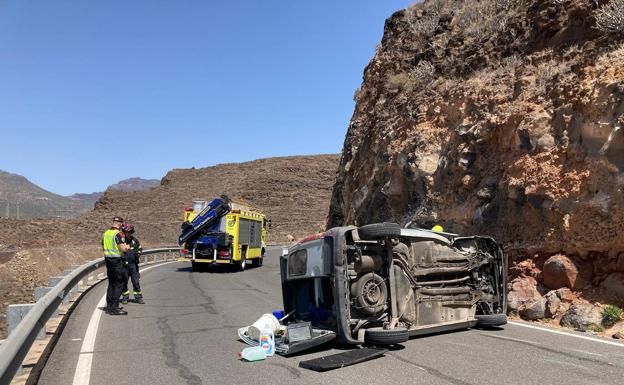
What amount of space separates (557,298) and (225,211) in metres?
15.3

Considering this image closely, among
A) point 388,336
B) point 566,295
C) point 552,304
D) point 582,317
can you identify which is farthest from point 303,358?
point 566,295

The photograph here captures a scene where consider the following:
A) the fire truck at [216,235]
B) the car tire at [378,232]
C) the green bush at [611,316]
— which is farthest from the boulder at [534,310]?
the fire truck at [216,235]

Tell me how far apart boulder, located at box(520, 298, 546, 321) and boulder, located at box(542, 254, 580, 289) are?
1.81 ft

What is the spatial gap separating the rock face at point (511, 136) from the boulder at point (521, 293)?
0.40 feet

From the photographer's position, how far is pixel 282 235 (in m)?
67.1

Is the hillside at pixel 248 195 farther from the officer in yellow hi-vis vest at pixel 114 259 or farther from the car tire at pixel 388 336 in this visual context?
the car tire at pixel 388 336

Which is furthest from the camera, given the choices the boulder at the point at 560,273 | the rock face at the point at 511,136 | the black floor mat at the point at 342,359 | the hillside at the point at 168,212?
the hillside at the point at 168,212

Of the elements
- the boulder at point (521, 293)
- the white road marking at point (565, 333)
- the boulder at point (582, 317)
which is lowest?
the white road marking at point (565, 333)

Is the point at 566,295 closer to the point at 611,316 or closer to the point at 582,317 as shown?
the point at 582,317

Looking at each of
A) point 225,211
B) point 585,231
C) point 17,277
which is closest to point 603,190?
point 585,231

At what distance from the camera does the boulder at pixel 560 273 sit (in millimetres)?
9758

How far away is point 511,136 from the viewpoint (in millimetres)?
12867

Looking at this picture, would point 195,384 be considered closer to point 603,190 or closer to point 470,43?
point 603,190

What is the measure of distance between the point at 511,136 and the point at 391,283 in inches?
279
